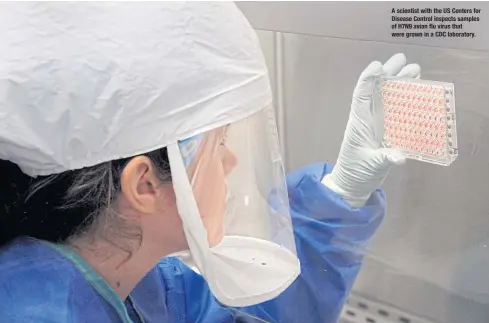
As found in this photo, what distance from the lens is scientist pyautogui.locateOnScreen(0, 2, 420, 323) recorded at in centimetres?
60

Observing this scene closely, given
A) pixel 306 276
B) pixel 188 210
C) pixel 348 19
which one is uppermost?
pixel 348 19

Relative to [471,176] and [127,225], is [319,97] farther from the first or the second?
[127,225]

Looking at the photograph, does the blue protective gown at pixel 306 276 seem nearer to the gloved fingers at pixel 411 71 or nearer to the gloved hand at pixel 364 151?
the gloved hand at pixel 364 151

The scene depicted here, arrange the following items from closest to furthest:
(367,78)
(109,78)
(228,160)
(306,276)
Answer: (109,78)
(228,160)
(367,78)
(306,276)

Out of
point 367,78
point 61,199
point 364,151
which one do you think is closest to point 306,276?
point 364,151

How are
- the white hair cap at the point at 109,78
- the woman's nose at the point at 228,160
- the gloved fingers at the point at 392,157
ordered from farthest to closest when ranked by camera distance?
1. the gloved fingers at the point at 392,157
2. the woman's nose at the point at 228,160
3. the white hair cap at the point at 109,78

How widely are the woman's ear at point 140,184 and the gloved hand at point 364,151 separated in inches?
13.4

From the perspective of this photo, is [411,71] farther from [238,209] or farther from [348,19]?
[238,209]

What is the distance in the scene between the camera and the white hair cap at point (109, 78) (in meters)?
0.60

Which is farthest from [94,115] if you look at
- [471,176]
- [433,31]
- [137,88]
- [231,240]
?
[471,176]

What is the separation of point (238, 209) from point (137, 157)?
189mm

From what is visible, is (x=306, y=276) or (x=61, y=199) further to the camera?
(x=306, y=276)

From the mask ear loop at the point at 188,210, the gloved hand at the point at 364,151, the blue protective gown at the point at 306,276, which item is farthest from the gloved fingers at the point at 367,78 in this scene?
the mask ear loop at the point at 188,210

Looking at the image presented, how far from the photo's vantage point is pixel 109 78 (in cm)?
60
